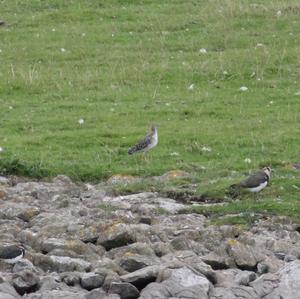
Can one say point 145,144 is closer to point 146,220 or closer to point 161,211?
point 161,211

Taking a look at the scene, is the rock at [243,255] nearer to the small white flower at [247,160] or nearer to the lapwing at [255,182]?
the lapwing at [255,182]

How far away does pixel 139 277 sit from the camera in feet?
48.0

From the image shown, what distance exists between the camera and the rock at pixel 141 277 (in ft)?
47.9

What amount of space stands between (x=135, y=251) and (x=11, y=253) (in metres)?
1.69

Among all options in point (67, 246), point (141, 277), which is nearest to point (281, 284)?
point (141, 277)

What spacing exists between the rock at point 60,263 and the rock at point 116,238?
2.78 feet

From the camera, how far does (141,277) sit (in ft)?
48.0

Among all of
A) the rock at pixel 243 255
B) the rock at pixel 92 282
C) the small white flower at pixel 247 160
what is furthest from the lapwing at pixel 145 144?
the rock at pixel 92 282

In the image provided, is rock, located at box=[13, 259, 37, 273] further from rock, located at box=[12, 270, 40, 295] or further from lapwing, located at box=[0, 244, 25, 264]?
rock, located at box=[12, 270, 40, 295]

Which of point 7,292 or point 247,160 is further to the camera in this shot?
point 247,160

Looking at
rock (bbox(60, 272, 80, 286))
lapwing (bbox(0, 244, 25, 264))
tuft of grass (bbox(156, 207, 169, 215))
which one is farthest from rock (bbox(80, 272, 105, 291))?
tuft of grass (bbox(156, 207, 169, 215))

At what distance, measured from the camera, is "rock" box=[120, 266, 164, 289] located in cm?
1461

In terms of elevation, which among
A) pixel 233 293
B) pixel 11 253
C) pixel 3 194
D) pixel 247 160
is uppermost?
pixel 11 253

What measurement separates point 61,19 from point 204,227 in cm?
1868
